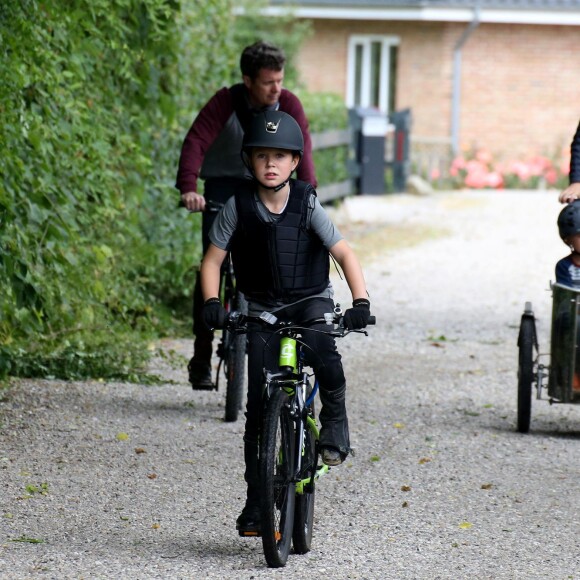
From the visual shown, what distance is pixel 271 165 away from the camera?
5457 mm

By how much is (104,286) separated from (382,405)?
230 centimetres

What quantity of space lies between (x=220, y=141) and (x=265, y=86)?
0.53 meters

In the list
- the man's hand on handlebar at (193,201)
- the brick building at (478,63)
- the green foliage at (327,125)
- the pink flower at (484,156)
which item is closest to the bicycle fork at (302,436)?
the man's hand on handlebar at (193,201)

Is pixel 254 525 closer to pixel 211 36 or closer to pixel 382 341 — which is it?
pixel 382 341

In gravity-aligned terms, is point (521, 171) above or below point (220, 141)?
below

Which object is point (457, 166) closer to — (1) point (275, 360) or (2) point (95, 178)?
(2) point (95, 178)

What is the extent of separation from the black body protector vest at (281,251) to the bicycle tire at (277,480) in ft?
1.59

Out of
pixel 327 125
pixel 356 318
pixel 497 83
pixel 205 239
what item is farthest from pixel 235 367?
pixel 497 83

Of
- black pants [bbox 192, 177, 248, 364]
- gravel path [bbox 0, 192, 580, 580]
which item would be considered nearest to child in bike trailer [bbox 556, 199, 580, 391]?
gravel path [bbox 0, 192, 580, 580]

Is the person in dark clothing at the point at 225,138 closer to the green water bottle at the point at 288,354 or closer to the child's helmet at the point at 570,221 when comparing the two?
the child's helmet at the point at 570,221

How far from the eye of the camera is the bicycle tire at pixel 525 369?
7793 mm

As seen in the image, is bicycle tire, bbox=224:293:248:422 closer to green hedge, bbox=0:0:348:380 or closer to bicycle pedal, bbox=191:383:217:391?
bicycle pedal, bbox=191:383:217:391

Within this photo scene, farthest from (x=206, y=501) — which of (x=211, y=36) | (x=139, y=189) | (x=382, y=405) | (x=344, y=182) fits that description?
(x=344, y=182)

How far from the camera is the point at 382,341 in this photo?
11.4 meters
